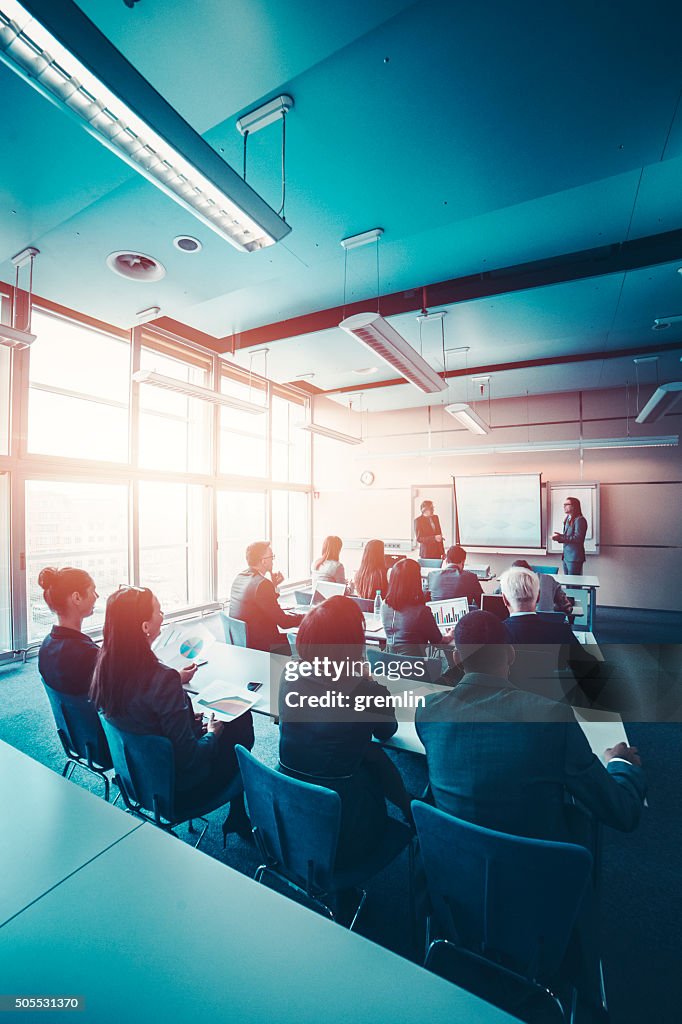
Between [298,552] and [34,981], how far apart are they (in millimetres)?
8367

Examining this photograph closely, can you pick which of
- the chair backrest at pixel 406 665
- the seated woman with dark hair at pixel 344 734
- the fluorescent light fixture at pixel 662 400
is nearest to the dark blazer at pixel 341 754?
the seated woman with dark hair at pixel 344 734

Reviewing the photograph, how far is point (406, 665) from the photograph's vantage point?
2.46m

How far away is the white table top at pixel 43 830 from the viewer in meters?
1.01

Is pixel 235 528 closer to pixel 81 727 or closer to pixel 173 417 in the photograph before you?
pixel 173 417

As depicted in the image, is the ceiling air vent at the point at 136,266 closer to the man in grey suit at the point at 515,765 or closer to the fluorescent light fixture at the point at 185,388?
the fluorescent light fixture at the point at 185,388

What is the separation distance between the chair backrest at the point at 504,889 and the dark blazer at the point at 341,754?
371 mm

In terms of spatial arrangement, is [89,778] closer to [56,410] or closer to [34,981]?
[34,981]

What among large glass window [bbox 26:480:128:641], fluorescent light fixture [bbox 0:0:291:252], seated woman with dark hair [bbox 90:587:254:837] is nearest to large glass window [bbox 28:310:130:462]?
large glass window [bbox 26:480:128:641]

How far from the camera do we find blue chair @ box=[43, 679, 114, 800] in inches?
80.5

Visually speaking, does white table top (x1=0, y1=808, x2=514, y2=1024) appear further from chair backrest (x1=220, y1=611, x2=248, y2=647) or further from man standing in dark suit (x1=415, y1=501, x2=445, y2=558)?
man standing in dark suit (x1=415, y1=501, x2=445, y2=558)

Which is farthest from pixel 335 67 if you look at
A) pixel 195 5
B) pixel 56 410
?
pixel 56 410

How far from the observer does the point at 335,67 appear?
1850mm

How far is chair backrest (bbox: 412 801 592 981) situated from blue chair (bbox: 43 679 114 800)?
158 centimetres

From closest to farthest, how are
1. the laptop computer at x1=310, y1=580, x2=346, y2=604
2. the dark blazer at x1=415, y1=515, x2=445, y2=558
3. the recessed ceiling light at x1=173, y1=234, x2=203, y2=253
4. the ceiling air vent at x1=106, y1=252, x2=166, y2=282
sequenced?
the recessed ceiling light at x1=173, y1=234, x2=203, y2=253 → the ceiling air vent at x1=106, y1=252, x2=166, y2=282 → the laptop computer at x1=310, y1=580, x2=346, y2=604 → the dark blazer at x1=415, y1=515, x2=445, y2=558
